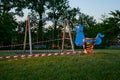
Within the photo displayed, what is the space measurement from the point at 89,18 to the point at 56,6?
1643 centimetres

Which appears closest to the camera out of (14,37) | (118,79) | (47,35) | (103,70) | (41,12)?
(118,79)

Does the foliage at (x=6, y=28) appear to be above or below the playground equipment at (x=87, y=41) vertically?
above

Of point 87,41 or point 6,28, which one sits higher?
point 6,28

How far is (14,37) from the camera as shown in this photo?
165 feet

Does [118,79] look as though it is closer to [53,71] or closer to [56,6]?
[53,71]

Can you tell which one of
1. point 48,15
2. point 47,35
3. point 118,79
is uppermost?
point 48,15

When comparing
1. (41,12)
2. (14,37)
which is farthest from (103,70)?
(41,12)

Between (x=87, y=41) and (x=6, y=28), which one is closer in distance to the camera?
(x=87, y=41)

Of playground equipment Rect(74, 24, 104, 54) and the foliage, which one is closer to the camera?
playground equipment Rect(74, 24, 104, 54)

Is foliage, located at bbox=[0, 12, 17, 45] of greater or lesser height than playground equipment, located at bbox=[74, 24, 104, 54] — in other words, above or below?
above

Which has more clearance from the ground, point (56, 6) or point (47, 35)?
point (56, 6)

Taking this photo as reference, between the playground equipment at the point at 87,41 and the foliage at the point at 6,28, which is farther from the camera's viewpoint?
the foliage at the point at 6,28

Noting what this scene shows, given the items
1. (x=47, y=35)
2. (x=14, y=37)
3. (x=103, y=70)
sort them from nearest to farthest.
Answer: (x=103, y=70) < (x=47, y=35) < (x=14, y=37)

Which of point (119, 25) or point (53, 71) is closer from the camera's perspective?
point (53, 71)
